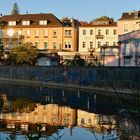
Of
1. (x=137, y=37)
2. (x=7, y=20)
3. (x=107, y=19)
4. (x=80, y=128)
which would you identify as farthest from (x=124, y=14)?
(x=80, y=128)

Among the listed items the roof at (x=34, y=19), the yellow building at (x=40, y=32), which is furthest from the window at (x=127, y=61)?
the roof at (x=34, y=19)

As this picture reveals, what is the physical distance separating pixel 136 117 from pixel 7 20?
10719 cm

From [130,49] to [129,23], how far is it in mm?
31904

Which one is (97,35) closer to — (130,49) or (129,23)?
(129,23)

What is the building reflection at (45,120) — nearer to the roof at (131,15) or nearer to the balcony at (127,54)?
the balcony at (127,54)

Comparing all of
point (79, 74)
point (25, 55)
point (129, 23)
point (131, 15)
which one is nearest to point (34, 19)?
point (25, 55)

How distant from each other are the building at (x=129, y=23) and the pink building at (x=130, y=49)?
28.2 meters

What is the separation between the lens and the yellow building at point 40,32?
10400cm

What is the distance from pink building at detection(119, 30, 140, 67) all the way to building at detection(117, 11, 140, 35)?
92.4ft

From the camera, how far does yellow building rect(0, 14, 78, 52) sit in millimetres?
104000

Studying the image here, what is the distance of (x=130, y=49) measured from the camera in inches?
2381

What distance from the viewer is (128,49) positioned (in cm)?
6106

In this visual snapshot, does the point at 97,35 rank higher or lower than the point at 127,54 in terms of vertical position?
higher

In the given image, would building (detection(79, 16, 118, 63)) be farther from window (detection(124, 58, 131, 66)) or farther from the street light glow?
window (detection(124, 58, 131, 66))
